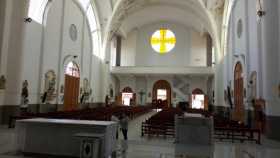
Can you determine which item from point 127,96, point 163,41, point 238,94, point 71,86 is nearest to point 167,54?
point 163,41

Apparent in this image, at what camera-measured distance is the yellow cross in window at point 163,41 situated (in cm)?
3472

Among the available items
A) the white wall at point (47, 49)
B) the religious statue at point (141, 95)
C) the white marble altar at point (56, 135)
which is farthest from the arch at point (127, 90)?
the white marble altar at point (56, 135)

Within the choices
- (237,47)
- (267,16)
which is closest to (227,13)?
(237,47)

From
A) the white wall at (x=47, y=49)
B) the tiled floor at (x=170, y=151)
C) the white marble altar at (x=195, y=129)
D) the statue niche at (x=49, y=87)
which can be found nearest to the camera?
the tiled floor at (x=170, y=151)

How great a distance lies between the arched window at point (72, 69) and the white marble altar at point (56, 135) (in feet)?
45.4

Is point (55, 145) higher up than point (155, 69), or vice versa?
point (155, 69)

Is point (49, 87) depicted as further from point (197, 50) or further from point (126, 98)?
point (197, 50)

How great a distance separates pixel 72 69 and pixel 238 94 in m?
13.6

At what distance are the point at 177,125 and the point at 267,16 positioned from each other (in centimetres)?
676

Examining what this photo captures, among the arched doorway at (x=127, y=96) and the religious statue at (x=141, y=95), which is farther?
the arched doorway at (x=127, y=96)

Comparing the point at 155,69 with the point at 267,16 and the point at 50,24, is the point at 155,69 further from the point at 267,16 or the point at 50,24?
the point at 267,16

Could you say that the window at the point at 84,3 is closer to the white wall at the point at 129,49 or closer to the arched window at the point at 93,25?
the arched window at the point at 93,25

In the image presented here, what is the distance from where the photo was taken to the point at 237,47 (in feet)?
58.2

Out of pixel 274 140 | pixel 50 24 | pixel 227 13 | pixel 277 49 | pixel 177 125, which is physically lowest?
pixel 274 140
